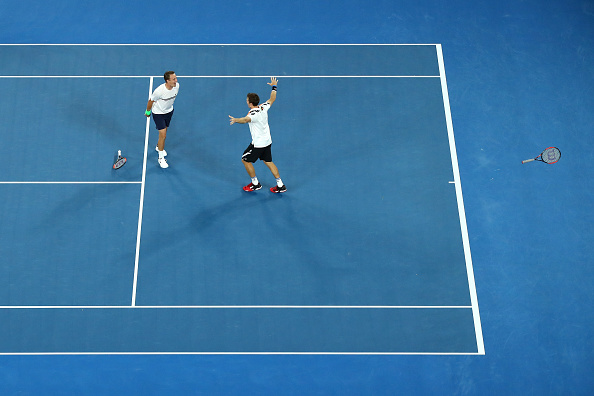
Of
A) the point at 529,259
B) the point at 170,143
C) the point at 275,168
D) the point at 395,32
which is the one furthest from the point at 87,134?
the point at 529,259

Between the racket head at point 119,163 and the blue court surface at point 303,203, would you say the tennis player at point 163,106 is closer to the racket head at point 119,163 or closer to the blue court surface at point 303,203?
the blue court surface at point 303,203

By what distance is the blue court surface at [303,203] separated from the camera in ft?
33.4

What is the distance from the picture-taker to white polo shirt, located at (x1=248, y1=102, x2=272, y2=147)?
10.3 meters

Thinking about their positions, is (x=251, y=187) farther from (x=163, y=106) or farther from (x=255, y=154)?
(x=163, y=106)

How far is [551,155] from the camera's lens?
1151 centimetres

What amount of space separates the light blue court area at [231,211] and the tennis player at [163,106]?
17.3 inches

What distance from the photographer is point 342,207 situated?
11.5 metres

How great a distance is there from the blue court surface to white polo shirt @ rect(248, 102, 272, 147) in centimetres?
129

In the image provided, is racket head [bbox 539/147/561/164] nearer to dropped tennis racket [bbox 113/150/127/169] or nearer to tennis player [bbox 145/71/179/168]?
tennis player [bbox 145/71/179/168]

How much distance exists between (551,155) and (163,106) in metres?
7.08

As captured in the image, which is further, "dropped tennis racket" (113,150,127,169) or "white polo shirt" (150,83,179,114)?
"dropped tennis racket" (113,150,127,169)

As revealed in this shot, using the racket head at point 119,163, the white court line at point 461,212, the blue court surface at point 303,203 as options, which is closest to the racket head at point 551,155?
the blue court surface at point 303,203

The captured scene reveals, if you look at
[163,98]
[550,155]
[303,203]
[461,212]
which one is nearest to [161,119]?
[163,98]

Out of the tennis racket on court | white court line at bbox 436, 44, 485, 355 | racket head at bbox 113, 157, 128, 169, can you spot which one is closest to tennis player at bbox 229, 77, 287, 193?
racket head at bbox 113, 157, 128, 169
